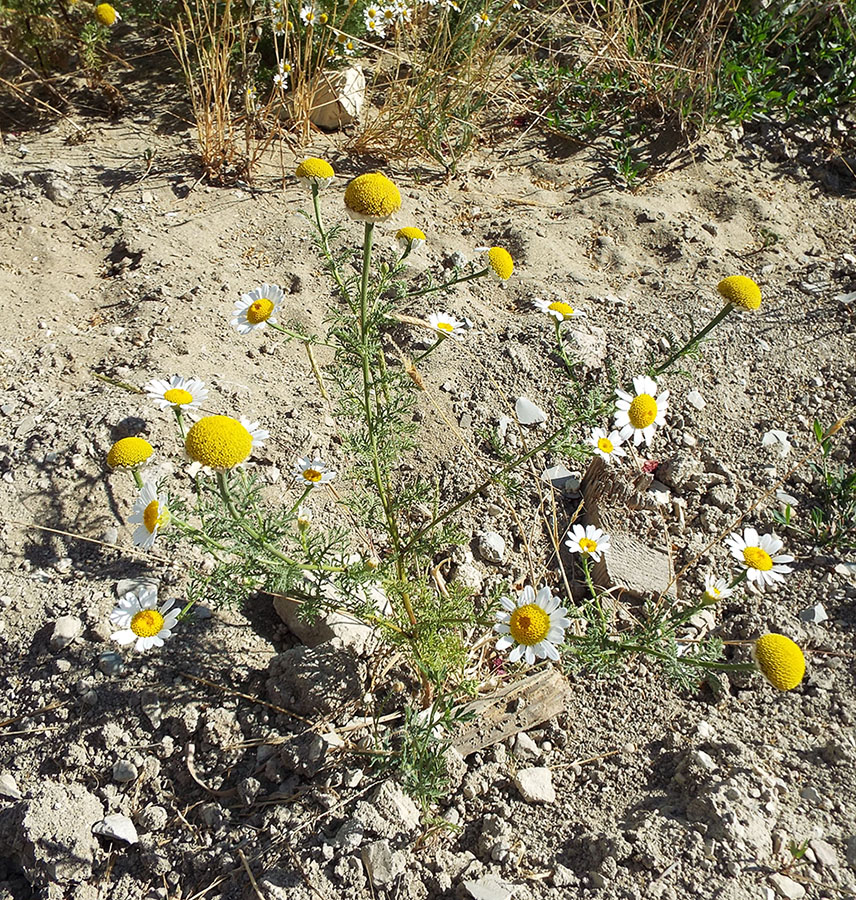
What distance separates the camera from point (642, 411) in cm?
177

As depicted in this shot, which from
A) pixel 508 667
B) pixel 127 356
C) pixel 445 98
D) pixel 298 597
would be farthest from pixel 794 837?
pixel 445 98

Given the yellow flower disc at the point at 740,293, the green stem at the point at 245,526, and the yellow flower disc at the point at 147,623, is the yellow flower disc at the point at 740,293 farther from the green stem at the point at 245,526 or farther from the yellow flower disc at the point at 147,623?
the yellow flower disc at the point at 147,623

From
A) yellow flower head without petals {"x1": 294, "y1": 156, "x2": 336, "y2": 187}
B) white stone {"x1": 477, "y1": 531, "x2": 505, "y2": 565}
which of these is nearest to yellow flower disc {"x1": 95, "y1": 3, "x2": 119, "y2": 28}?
yellow flower head without petals {"x1": 294, "y1": 156, "x2": 336, "y2": 187}

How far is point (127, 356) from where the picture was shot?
2.80m

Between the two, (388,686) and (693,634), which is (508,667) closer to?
(388,686)

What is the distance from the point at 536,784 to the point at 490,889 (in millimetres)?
303

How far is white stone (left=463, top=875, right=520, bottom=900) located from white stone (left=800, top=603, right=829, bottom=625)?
4.09 feet

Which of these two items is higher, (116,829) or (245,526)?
(245,526)

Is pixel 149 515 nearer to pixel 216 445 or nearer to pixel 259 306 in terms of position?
pixel 216 445

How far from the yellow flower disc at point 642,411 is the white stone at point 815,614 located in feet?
3.45

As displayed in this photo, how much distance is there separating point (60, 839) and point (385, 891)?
2.51ft

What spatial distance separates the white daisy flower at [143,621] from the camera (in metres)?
1.83

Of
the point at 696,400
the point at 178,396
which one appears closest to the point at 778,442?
Result: the point at 696,400

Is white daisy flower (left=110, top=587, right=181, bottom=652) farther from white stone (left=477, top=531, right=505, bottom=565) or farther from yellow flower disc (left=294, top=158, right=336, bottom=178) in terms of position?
yellow flower disc (left=294, top=158, right=336, bottom=178)
